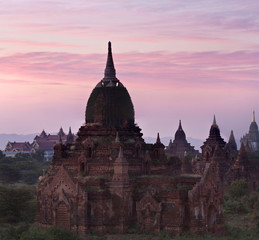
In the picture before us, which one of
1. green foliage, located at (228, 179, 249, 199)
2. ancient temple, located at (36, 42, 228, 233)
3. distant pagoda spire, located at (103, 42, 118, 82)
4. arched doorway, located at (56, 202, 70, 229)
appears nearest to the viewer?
ancient temple, located at (36, 42, 228, 233)

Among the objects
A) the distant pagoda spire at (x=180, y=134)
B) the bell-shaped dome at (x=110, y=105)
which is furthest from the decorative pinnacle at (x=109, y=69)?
the distant pagoda spire at (x=180, y=134)

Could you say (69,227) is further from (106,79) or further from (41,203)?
(106,79)

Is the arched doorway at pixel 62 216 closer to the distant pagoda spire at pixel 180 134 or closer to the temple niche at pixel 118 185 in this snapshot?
the temple niche at pixel 118 185

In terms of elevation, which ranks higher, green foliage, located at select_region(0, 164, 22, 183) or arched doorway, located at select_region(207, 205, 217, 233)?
green foliage, located at select_region(0, 164, 22, 183)

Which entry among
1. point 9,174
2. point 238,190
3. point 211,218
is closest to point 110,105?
point 211,218

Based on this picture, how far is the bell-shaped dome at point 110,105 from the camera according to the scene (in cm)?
5803

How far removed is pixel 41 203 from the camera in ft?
179

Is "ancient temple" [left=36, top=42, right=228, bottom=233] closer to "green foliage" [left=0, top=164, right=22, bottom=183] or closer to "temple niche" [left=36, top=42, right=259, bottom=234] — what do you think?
"temple niche" [left=36, top=42, right=259, bottom=234]

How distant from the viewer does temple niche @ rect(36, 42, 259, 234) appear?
167ft

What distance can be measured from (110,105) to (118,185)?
9.03m

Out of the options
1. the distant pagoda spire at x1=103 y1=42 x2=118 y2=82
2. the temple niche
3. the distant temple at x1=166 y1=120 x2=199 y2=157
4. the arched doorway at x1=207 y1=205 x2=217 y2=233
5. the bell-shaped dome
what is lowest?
the arched doorway at x1=207 y1=205 x2=217 y2=233

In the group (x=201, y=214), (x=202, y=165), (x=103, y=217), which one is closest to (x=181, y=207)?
(x=201, y=214)

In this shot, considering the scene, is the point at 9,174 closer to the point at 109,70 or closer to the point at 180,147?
the point at 180,147

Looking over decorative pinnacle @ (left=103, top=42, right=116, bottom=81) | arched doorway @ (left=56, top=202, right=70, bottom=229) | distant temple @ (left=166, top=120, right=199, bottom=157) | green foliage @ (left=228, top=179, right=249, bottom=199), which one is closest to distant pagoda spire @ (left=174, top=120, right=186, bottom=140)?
distant temple @ (left=166, top=120, right=199, bottom=157)
